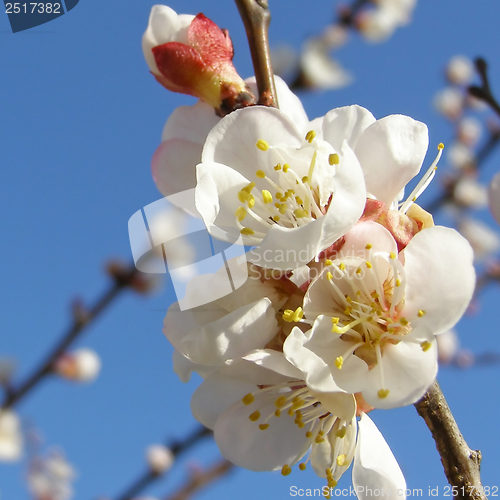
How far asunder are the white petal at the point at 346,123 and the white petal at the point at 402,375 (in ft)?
0.82

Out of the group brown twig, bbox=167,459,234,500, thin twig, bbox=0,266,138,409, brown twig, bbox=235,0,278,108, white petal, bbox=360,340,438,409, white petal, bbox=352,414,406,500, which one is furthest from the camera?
brown twig, bbox=167,459,234,500

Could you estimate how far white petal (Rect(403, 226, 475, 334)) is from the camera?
63cm

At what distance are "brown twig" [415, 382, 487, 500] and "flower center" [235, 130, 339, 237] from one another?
A: 243 mm

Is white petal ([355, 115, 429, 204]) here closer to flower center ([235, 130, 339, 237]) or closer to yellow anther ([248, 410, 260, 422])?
flower center ([235, 130, 339, 237])

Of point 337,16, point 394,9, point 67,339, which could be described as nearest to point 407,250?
point 67,339

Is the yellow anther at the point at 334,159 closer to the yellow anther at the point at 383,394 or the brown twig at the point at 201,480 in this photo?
the yellow anther at the point at 383,394

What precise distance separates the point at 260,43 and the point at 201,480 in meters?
2.66

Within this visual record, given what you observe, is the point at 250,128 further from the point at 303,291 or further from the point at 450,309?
the point at 450,309

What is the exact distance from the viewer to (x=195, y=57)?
0.91 meters

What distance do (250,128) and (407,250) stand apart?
0.23 m

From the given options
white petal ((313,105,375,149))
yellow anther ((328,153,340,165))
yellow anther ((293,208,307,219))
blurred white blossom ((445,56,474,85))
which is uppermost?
white petal ((313,105,375,149))

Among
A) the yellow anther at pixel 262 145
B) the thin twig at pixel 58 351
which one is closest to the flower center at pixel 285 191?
the yellow anther at pixel 262 145

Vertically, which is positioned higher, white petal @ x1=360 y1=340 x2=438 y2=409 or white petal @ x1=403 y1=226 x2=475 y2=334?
white petal @ x1=403 y1=226 x2=475 y2=334

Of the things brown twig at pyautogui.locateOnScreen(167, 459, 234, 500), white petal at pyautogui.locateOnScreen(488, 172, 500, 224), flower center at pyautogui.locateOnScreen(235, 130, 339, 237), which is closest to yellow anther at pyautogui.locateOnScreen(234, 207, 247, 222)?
flower center at pyautogui.locateOnScreen(235, 130, 339, 237)
